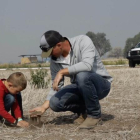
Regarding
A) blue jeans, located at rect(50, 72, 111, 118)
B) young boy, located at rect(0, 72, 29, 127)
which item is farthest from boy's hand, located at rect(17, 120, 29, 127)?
blue jeans, located at rect(50, 72, 111, 118)

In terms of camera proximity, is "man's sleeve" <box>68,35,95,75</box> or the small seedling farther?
the small seedling

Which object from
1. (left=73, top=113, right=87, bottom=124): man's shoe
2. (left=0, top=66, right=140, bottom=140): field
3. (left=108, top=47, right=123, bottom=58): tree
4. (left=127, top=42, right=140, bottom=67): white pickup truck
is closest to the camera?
(left=0, top=66, right=140, bottom=140): field

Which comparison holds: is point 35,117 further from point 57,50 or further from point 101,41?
point 101,41

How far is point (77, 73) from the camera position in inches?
165

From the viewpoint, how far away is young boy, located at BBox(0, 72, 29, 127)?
14.0 ft

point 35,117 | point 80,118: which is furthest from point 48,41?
point 80,118

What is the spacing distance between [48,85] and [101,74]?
15.4 ft

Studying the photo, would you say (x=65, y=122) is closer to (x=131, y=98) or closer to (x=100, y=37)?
(x=131, y=98)

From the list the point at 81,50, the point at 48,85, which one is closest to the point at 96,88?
the point at 81,50

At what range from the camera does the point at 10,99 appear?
4512 mm

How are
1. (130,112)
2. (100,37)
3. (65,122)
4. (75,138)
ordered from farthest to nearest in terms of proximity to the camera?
(100,37)
(130,112)
(65,122)
(75,138)

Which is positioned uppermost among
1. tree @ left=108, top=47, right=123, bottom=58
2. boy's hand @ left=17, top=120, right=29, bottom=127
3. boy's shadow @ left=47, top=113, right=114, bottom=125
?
boy's hand @ left=17, top=120, right=29, bottom=127

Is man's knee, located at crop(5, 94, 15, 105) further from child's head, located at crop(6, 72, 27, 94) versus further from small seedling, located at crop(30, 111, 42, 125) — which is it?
small seedling, located at crop(30, 111, 42, 125)

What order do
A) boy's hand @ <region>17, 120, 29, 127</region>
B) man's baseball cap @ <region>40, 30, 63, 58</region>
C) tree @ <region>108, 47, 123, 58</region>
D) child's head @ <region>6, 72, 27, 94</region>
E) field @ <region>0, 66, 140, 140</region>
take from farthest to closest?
tree @ <region>108, 47, 123, 58</region> < boy's hand @ <region>17, 120, 29, 127</region> < child's head @ <region>6, 72, 27, 94</region> < man's baseball cap @ <region>40, 30, 63, 58</region> < field @ <region>0, 66, 140, 140</region>
